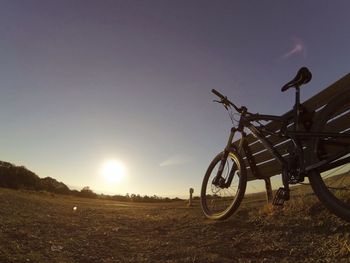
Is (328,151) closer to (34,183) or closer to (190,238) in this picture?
(190,238)

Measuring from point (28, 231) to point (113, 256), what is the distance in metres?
1.81

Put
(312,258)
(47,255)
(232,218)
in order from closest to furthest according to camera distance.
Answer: (312,258) → (47,255) → (232,218)

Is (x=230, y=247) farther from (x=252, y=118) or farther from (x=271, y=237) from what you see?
(x=252, y=118)

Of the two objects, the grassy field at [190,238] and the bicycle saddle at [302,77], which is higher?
the bicycle saddle at [302,77]

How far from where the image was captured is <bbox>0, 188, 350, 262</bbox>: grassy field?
4824mm

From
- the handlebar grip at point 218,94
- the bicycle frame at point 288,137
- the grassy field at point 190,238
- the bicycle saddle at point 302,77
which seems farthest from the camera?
the handlebar grip at point 218,94

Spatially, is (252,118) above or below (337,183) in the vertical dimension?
above

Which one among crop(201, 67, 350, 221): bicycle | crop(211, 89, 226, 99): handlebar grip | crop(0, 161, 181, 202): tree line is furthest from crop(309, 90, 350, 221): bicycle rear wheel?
crop(0, 161, 181, 202): tree line

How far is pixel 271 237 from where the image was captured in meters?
5.56

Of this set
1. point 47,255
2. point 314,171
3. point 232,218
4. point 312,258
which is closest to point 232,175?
point 232,218

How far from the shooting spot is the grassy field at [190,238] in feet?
15.8

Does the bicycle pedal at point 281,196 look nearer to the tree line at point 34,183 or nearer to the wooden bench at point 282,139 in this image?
the wooden bench at point 282,139

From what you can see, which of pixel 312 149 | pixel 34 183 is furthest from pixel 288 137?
pixel 34 183

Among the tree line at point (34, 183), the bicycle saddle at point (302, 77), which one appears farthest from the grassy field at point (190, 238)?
the tree line at point (34, 183)
